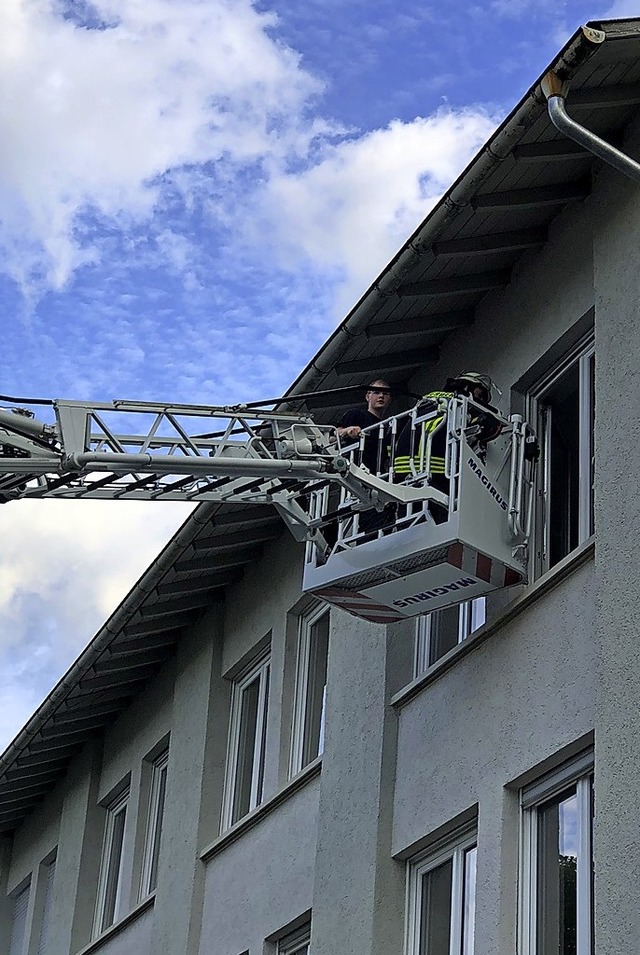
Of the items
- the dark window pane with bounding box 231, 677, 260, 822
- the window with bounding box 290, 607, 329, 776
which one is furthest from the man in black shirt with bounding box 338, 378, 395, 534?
the dark window pane with bounding box 231, 677, 260, 822

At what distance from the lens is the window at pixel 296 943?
1409 cm

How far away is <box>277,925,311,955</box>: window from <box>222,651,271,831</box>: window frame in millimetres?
1932

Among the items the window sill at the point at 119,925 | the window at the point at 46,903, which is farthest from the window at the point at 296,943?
the window at the point at 46,903

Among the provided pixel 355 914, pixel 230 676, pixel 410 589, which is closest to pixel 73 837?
pixel 230 676

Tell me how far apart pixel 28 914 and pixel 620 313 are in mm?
16118

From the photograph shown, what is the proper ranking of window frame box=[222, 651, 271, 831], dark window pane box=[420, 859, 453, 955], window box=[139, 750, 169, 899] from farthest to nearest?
window box=[139, 750, 169, 899]
window frame box=[222, 651, 271, 831]
dark window pane box=[420, 859, 453, 955]

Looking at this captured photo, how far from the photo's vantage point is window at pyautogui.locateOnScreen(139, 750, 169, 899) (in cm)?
1906

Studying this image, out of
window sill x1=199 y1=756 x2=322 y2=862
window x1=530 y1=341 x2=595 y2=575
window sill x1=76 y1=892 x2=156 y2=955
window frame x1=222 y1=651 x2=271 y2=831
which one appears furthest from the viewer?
window sill x1=76 y1=892 x2=156 y2=955

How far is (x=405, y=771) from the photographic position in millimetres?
12328

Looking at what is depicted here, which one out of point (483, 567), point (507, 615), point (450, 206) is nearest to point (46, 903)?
point (507, 615)

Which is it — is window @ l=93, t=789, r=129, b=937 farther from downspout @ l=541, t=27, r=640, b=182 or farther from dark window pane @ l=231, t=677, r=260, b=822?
downspout @ l=541, t=27, r=640, b=182

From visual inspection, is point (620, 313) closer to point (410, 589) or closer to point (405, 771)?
point (410, 589)

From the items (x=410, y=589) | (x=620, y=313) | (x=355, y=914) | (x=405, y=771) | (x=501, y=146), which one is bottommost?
(x=355, y=914)

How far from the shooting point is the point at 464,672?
1172cm
